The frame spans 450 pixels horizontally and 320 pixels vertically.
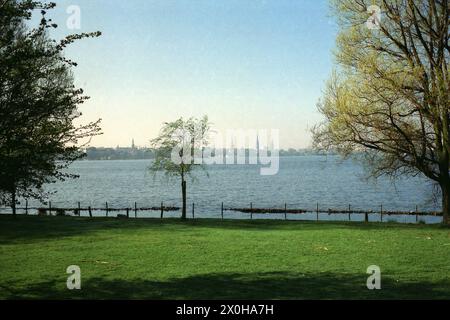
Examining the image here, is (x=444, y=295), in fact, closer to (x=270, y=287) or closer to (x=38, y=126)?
(x=270, y=287)

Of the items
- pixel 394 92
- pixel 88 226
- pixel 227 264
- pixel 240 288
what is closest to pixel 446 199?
pixel 394 92

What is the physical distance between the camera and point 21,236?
2392 centimetres

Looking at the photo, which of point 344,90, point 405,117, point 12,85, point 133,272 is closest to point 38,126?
point 12,85

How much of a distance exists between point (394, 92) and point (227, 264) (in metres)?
14.0

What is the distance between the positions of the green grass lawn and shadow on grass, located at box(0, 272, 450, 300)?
0.03m

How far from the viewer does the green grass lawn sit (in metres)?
11.3

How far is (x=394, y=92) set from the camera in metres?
22.9

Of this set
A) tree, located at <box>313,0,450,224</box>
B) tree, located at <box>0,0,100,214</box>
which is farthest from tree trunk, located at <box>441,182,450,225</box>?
tree, located at <box>0,0,100,214</box>

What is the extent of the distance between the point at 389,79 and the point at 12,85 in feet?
61.4

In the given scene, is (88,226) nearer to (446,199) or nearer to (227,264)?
(227,264)

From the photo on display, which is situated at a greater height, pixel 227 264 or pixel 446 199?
pixel 446 199

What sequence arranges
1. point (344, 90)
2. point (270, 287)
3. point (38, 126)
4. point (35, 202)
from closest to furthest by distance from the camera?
point (38, 126) → point (270, 287) → point (344, 90) → point (35, 202)

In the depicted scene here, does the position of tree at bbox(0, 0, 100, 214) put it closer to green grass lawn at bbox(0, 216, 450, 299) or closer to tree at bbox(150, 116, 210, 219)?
green grass lawn at bbox(0, 216, 450, 299)

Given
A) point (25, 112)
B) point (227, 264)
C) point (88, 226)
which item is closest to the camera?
point (25, 112)
